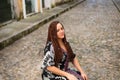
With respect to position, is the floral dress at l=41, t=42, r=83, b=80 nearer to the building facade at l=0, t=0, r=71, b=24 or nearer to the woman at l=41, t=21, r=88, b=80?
the woman at l=41, t=21, r=88, b=80

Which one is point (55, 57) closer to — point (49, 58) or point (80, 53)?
point (49, 58)

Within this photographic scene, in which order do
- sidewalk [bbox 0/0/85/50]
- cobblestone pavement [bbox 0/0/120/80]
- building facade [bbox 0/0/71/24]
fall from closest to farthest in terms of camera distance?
cobblestone pavement [bbox 0/0/120/80] → sidewalk [bbox 0/0/85/50] → building facade [bbox 0/0/71/24]

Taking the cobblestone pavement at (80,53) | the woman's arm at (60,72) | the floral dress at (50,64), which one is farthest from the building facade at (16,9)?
the woman's arm at (60,72)

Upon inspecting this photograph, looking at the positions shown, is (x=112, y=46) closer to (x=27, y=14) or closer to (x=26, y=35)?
(x=26, y=35)

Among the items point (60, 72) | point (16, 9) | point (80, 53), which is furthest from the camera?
point (16, 9)

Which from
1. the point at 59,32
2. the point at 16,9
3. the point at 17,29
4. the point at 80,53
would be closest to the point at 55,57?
the point at 59,32

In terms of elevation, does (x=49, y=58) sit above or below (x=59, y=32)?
below

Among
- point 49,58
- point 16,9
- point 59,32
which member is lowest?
point 16,9

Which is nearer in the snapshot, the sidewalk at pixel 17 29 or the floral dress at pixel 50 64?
the floral dress at pixel 50 64

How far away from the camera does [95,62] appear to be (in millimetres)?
5953

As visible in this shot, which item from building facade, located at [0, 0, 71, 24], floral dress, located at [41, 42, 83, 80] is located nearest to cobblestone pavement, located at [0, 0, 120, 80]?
building facade, located at [0, 0, 71, 24]

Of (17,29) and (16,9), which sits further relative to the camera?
(16,9)

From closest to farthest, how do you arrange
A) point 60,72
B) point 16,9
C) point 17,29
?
point 60,72
point 17,29
point 16,9

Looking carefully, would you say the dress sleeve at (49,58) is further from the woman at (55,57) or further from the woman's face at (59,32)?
the woman's face at (59,32)
